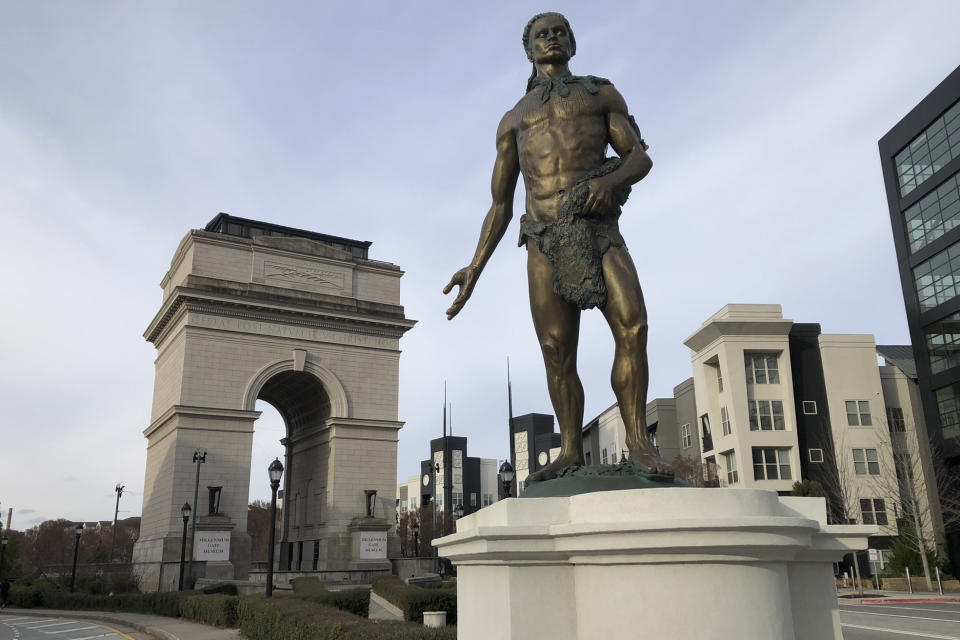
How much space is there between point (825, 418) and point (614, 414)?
65.5ft

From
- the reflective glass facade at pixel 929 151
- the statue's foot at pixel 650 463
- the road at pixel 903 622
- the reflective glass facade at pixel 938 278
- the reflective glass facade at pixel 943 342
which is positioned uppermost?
the reflective glass facade at pixel 929 151

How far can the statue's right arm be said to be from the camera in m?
4.97

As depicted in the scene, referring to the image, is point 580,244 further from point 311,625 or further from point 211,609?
point 211,609

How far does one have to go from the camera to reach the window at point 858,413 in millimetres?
41625

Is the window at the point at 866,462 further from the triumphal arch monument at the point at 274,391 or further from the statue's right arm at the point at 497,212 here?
the statue's right arm at the point at 497,212

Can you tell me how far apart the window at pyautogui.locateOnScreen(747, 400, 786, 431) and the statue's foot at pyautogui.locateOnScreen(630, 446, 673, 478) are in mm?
40098

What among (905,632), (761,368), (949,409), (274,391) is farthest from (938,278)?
(274,391)

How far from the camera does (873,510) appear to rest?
39469mm

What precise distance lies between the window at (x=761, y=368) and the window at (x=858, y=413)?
13.8 feet

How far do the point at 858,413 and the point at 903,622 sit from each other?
27197 millimetres

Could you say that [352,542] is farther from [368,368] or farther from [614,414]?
[614,414]

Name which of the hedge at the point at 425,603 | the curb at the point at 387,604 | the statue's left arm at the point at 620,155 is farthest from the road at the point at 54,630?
the statue's left arm at the point at 620,155

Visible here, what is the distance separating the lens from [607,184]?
4.31 m

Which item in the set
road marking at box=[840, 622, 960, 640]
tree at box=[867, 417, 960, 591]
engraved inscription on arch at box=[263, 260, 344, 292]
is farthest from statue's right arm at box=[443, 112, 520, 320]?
tree at box=[867, 417, 960, 591]
